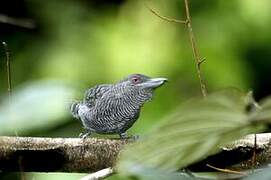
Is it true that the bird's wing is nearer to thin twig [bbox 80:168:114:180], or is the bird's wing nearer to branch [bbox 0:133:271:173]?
branch [bbox 0:133:271:173]

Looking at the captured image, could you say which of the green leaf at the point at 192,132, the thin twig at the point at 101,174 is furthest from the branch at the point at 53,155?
the green leaf at the point at 192,132

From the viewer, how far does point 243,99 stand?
55 cm

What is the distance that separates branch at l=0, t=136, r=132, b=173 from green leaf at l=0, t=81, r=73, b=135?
548 mm

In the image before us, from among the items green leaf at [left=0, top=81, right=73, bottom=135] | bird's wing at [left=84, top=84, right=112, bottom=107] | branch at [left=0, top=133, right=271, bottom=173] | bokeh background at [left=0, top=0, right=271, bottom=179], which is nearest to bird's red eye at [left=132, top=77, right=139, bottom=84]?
bird's wing at [left=84, top=84, right=112, bottom=107]

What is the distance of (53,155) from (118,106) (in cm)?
39

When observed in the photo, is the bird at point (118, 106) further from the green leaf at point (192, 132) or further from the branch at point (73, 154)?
the green leaf at point (192, 132)

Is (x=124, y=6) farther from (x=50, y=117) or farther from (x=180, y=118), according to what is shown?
(x=180, y=118)

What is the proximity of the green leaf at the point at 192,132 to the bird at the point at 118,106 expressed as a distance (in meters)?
1.20

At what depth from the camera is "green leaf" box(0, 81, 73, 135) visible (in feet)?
2.81

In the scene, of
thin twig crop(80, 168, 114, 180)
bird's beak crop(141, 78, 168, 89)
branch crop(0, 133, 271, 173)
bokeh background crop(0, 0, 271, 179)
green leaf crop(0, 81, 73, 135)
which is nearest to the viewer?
green leaf crop(0, 81, 73, 135)

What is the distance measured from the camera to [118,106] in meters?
1.86

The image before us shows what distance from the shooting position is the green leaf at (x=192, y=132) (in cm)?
52

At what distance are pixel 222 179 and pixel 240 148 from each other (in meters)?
0.85

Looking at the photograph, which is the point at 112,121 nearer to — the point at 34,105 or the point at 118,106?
the point at 118,106
